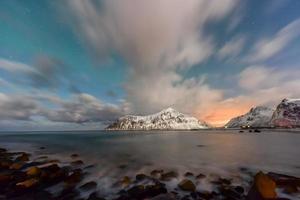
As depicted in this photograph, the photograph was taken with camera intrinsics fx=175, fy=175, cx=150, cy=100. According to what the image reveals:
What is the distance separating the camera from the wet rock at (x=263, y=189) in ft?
32.1

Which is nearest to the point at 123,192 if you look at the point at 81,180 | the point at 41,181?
the point at 81,180

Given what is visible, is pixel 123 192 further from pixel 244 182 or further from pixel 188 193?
pixel 244 182

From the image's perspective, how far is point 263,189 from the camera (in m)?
10.0

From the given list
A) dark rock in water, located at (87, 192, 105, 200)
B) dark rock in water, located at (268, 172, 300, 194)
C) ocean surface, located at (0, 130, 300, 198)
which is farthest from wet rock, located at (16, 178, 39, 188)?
dark rock in water, located at (268, 172, 300, 194)

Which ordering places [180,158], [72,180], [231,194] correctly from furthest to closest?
[180,158]
[72,180]
[231,194]

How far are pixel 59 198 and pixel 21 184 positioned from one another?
4.54 meters

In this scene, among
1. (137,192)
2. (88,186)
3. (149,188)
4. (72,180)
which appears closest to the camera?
(137,192)

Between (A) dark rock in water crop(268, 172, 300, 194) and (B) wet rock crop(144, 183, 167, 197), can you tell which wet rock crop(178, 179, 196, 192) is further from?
(A) dark rock in water crop(268, 172, 300, 194)

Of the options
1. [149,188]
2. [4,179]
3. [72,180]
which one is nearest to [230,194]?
[149,188]

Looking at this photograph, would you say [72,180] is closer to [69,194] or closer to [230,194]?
[69,194]

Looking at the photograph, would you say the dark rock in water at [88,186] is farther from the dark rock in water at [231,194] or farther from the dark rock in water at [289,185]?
the dark rock in water at [289,185]

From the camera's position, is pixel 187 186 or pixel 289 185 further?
pixel 187 186

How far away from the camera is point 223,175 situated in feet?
64.0

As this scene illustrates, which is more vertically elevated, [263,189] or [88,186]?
[263,189]
